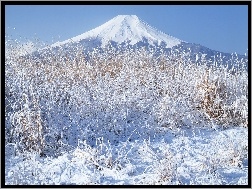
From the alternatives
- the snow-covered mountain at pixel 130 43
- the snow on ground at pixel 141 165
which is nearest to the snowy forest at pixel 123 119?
the snow on ground at pixel 141 165

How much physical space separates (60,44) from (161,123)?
2.92 meters

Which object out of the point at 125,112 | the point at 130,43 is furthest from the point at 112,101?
the point at 130,43

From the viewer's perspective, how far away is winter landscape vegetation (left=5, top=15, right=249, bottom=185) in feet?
17.5

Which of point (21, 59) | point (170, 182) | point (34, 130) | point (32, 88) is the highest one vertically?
point (21, 59)

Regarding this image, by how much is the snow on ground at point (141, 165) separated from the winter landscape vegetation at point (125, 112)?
0.01 meters

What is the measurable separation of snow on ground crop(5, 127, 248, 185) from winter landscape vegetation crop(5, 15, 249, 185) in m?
0.01

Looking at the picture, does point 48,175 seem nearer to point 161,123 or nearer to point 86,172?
point 86,172

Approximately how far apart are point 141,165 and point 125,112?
142 centimetres

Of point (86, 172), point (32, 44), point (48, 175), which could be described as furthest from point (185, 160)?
point (32, 44)

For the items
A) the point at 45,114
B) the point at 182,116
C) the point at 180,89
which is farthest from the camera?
the point at 180,89

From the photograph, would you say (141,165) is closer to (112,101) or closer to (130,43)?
(112,101)

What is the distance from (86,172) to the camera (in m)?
5.29

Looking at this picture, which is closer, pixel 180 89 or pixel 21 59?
pixel 180 89

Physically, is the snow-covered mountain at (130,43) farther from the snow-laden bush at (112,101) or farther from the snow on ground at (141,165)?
the snow on ground at (141,165)
